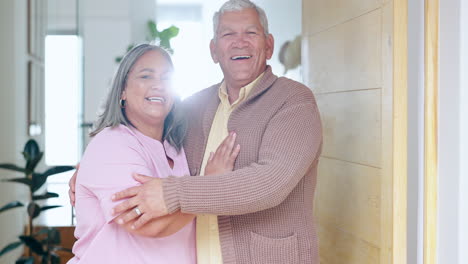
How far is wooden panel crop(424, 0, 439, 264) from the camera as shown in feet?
4.72

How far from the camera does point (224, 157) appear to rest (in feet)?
5.17

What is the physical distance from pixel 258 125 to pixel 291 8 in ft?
7.82

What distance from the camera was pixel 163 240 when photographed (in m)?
1.54

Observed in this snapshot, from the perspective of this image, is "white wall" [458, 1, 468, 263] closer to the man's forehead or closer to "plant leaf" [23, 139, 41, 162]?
the man's forehead

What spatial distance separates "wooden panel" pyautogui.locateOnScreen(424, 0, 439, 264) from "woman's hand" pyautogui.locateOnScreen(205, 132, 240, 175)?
0.58m

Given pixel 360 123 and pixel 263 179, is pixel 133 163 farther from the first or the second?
→ pixel 360 123

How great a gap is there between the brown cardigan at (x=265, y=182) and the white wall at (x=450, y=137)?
372 mm

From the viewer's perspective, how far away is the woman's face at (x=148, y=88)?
1.57 m

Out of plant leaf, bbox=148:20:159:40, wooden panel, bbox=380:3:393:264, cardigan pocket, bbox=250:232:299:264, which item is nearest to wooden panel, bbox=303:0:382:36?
wooden panel, bbox=380:3:393:264

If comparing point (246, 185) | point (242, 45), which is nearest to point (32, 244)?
point (242, 45)

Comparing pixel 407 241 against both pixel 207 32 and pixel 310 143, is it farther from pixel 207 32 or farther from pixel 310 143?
pixel 207 32

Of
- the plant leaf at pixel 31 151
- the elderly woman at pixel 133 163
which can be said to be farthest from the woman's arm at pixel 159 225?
the plant leaf at pixel 31 151

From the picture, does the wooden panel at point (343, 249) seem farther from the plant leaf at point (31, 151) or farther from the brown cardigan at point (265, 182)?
the plant leaf at point (31, 151)

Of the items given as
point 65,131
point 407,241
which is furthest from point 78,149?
point 407,241
